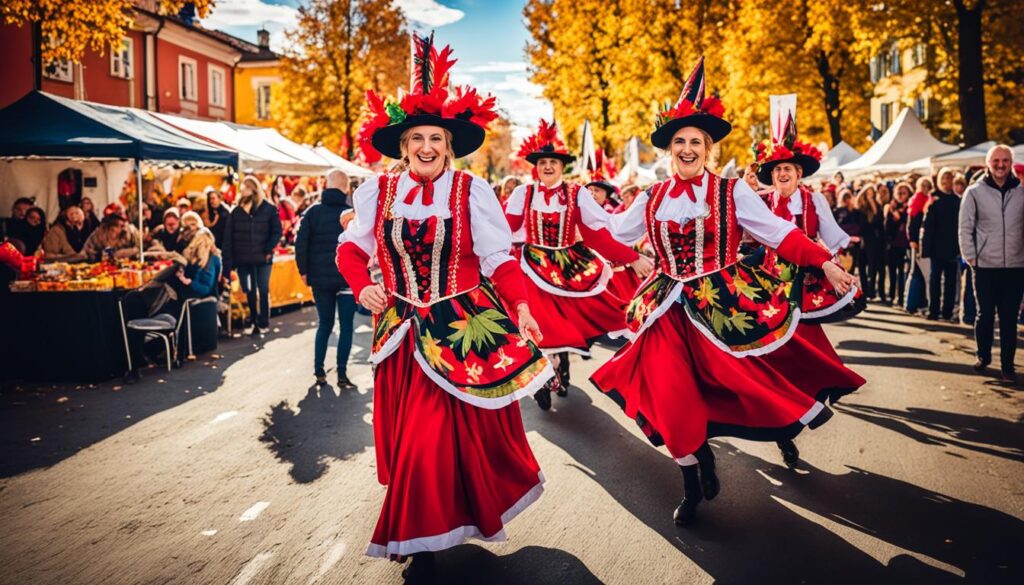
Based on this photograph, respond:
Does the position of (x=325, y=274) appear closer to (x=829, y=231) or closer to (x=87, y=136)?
(x=87, y=136)

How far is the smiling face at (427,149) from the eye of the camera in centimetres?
406

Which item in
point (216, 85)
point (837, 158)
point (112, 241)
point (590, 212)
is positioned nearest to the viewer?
point (590, 212)

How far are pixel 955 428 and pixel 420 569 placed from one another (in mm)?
4828

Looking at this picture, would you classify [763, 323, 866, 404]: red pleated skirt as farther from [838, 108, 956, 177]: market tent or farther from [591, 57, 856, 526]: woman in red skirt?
[838, 108, 956, 177]: market tent

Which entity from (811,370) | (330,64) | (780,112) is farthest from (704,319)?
(330,64)

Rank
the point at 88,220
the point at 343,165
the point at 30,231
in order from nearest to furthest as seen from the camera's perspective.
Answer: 1. the point at 30,231
2. the point at 88,220
3. the point at 343,165

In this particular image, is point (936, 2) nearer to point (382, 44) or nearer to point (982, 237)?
point (982, 237)

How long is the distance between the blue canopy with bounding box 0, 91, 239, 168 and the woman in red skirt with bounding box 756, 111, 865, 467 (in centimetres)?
817

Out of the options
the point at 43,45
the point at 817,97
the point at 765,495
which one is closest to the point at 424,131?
the point at 765,495

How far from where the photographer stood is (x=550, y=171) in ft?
25.6

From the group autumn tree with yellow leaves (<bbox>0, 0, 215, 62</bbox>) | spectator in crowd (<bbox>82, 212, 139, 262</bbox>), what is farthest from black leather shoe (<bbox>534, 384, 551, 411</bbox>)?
autumn tree with yellow leaves (<bbox>0, 0, 215, 62</bbox>)

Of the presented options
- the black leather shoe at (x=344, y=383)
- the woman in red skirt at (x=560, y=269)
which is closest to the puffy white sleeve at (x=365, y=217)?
the woman in red skirt at (x=560, y=269)

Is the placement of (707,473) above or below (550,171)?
below

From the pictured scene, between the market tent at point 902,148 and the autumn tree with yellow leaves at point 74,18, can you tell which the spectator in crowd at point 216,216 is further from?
the market tent at point 902,148
